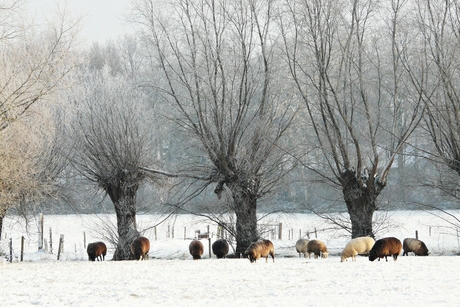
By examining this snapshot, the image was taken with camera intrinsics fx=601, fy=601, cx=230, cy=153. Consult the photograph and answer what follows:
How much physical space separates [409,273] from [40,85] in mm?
13217

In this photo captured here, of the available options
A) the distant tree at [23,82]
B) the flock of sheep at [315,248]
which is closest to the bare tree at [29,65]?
the distant tree at [23,82]

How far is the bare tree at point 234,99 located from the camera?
1071 inches

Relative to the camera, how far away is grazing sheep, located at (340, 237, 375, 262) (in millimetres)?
21980

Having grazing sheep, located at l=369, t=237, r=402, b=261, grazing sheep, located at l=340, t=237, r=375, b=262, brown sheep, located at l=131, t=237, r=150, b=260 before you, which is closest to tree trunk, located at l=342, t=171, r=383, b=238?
grazing sheep, located at l=340, t=237, r=375, b=262

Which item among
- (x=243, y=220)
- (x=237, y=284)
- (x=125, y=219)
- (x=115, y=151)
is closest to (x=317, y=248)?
(x=243, y=220)

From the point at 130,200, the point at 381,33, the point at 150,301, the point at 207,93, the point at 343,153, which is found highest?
the point at 381,33

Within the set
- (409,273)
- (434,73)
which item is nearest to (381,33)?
(434,73)

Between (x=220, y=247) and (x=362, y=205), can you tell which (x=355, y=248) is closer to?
(x=362, y=205)

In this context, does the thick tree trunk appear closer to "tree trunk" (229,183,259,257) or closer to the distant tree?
"tree trunk" (229,183,259,257)

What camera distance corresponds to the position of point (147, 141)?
3186cm

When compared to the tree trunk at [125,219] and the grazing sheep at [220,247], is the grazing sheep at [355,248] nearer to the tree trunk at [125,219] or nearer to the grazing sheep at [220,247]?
the grazing sheep at [220,247]

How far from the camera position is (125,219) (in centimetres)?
2941

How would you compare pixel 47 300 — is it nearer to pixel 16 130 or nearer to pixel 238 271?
pixel 238 271

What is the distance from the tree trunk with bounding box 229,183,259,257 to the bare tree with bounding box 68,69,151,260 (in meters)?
5.27
